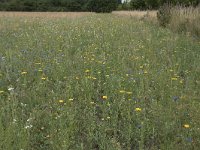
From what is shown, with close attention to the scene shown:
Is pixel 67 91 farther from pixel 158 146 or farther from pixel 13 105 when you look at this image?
pixel 158 146

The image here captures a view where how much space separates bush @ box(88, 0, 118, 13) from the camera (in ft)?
173

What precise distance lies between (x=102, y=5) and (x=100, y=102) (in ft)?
161

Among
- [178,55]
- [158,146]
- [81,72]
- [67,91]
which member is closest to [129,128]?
[158,146]

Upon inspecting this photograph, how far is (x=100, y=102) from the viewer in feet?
16.2

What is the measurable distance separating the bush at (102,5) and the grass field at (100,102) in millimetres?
45717

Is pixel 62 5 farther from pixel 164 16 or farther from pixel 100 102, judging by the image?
pixel 100 102

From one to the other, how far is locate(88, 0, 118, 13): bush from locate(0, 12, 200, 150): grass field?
45.7 metres

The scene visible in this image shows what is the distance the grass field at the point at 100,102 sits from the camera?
3841 millimetres

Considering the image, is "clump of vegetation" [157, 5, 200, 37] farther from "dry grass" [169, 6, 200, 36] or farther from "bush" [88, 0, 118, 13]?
"bush" [88, 0, 118, 13]

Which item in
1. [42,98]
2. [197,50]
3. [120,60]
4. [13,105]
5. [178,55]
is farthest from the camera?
[197,50]

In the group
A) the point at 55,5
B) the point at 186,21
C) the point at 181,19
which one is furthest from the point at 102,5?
the point at 186,21

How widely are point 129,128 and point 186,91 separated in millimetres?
1543

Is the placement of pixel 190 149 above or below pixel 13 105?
below

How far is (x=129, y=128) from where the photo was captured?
397cm
